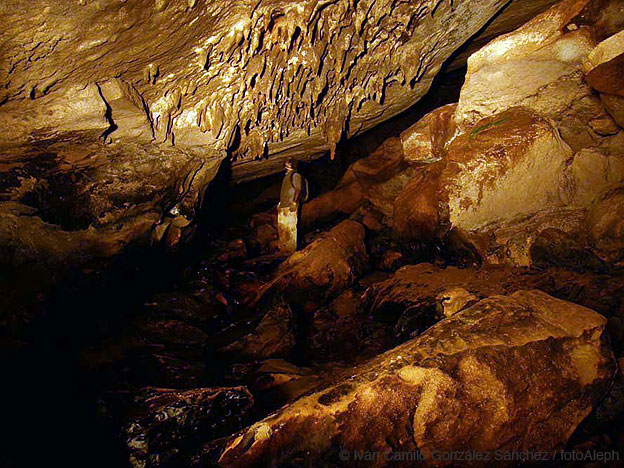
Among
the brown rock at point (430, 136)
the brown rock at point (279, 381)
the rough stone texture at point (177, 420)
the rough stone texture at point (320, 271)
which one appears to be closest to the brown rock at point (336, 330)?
the rough stone texture at point (320, 271)

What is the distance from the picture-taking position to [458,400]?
2.14m

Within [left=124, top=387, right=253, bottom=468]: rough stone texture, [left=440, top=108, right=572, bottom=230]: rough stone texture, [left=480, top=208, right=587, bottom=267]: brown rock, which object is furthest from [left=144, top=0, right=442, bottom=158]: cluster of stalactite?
[left=124, top=387, right=253, bottom=468]: rough stone texture

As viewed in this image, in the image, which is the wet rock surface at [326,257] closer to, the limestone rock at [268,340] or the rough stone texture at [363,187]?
the limestone rock at [268,340]

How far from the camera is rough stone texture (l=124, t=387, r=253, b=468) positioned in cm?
259

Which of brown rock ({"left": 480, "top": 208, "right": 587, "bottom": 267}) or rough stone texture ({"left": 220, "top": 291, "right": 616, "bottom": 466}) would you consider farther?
brown rock ({"left": 480, "top": 208, "right": 587, "bottom": 267})

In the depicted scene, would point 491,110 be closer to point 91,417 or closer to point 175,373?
point 175,373

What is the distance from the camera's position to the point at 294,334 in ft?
17.1

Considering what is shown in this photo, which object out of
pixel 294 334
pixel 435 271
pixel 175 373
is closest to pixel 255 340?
pixel 294 334

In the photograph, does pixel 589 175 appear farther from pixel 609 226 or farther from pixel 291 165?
pixel 291 165

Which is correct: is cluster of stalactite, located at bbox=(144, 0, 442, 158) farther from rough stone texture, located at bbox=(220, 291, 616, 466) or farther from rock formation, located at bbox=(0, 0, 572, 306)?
rough stone texture, located at bbox=(220, 291, 616, 466)

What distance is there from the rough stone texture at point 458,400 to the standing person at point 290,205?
6195 millimetres

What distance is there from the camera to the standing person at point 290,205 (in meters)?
8.41

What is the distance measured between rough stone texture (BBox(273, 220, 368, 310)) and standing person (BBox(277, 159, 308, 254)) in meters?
1.73

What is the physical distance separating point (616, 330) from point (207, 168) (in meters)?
6.62
